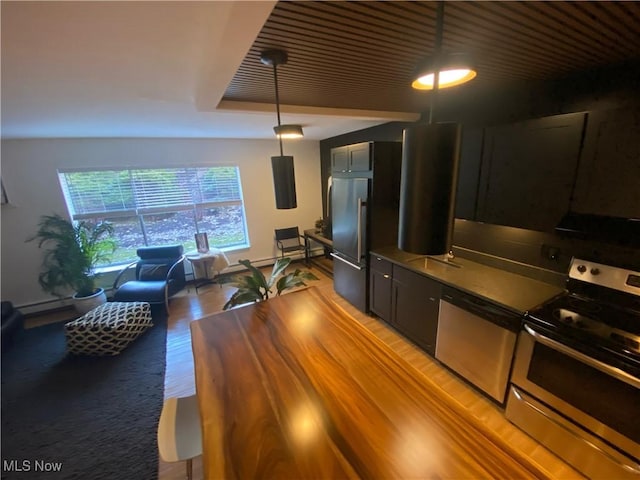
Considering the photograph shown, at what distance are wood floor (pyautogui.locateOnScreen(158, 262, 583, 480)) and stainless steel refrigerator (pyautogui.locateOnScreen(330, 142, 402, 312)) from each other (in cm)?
56

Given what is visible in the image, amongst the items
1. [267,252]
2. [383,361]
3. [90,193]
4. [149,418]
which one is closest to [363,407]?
[383,361]

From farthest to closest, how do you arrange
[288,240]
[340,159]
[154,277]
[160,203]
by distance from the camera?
[288,240] → [160,203] → [154,277] → [340,159]

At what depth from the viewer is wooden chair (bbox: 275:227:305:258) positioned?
201 inches

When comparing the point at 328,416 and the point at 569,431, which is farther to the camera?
the point at 569,431

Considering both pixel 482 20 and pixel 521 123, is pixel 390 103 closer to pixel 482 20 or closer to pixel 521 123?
pixel 521 123

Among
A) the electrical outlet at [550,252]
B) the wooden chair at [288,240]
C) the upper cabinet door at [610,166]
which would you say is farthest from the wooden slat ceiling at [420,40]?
the wooden chair at [288,240]

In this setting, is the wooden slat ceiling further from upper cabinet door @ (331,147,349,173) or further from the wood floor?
the wood floor

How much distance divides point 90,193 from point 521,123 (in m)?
5.28

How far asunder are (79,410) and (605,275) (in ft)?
13.6

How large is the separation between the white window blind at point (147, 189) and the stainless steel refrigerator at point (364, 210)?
7.54 ft

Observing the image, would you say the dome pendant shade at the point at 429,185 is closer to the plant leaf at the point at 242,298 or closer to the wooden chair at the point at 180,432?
the wooden chair at the point at 180,432

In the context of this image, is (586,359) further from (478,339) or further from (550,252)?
(550,252)

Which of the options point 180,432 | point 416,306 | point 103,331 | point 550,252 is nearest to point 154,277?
point 103,331

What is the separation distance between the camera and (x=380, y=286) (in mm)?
2930
